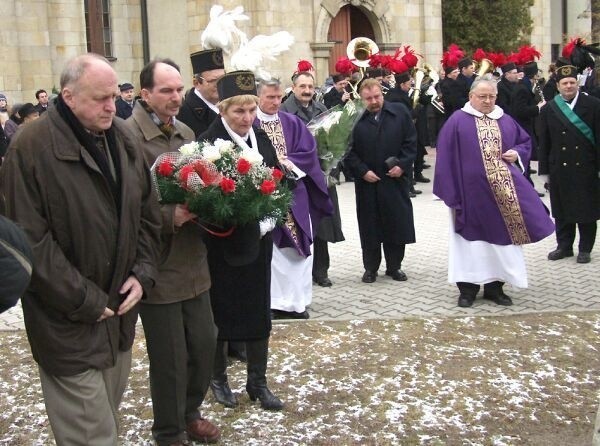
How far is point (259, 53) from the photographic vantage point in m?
5.16

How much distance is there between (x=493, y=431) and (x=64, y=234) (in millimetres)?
2637

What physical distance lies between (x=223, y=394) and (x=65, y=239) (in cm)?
200

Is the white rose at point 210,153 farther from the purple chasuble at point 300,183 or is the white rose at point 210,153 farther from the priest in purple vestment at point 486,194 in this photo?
the priest in purple vestment at point 486,194

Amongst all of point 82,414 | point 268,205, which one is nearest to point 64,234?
point 82,414

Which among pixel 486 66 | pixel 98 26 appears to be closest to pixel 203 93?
pixel 486 66

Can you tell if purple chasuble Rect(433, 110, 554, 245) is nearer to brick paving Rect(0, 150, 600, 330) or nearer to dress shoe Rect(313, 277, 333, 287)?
brick paving Rect(0, 150, 600, 330)

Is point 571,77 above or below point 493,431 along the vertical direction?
above

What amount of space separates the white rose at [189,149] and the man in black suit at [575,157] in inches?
223

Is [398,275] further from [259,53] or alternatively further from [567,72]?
[259,53]

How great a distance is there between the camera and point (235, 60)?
16.5ft

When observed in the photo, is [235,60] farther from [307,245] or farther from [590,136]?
[590,136]

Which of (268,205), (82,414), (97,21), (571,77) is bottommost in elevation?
(82,414)

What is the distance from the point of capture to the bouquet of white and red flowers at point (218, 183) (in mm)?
3887

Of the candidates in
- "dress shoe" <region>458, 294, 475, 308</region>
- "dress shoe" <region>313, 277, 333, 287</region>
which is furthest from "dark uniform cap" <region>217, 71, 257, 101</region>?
"dress shoe" <region>313, 277, 333, 287</region>
